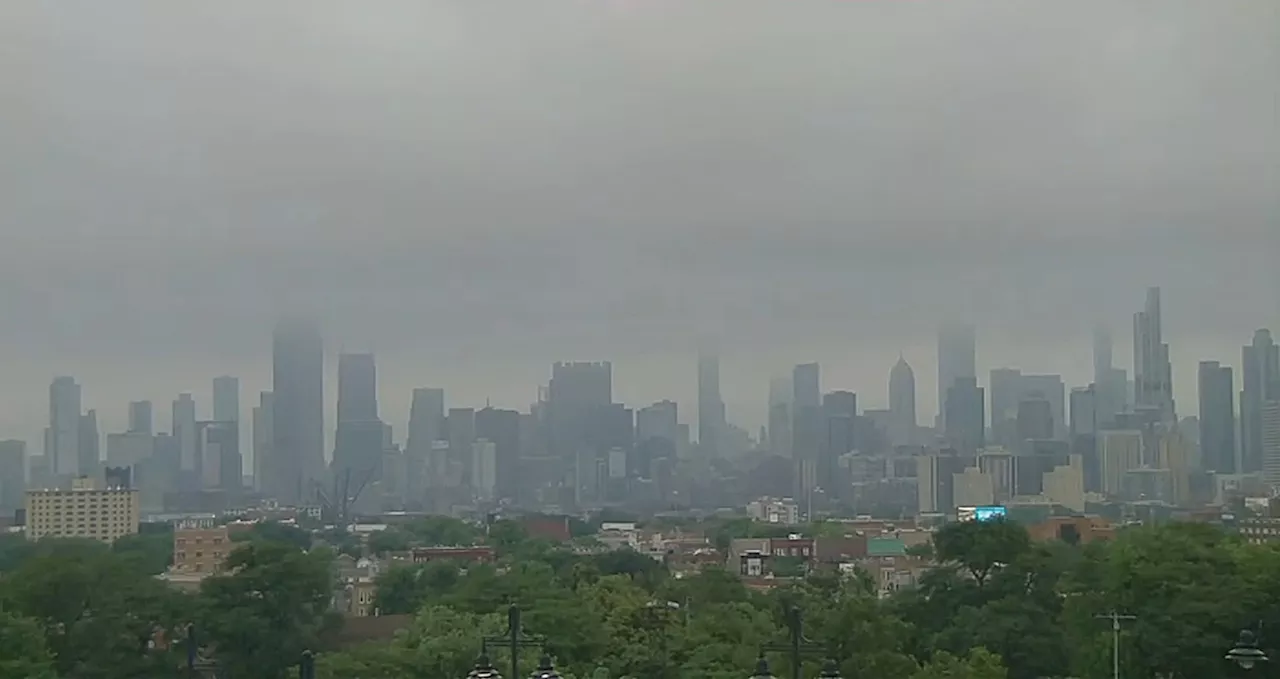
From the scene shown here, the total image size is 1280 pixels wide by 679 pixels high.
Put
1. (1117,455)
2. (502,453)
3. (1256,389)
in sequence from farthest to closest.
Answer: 1. (502,453)
2. (1117,455)
3. (1256,389)

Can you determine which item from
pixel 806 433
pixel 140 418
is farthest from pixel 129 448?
pixel 806 433

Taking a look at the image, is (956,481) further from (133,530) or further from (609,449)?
(133,530)

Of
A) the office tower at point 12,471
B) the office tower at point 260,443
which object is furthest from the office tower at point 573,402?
the office tower at point 12,471

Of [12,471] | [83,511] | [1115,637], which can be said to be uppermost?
[12,471]

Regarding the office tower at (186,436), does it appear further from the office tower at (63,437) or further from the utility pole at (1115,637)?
the utility pole at (1115,637)

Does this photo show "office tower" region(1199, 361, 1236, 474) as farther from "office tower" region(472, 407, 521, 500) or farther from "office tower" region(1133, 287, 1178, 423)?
"office tower" region(472, 407, 521, 500)

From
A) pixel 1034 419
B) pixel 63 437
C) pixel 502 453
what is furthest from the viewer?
pixel 502 453

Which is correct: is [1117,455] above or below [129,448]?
below

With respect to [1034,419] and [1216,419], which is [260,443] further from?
[1216,419]
